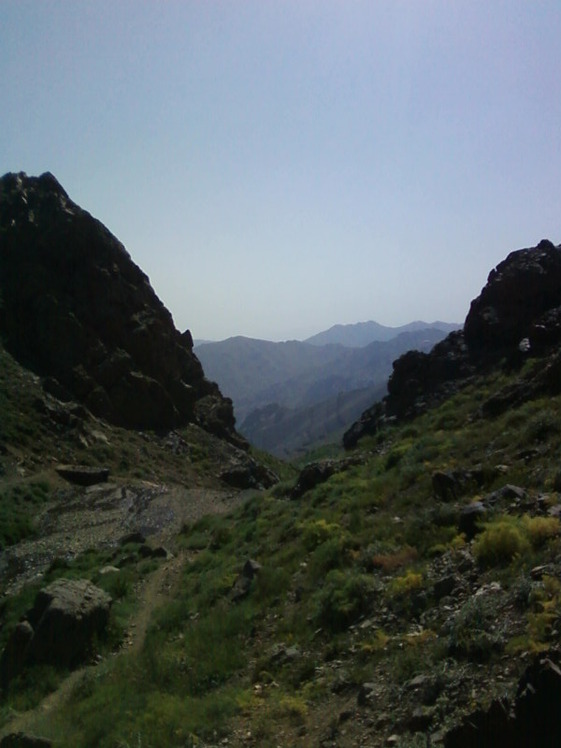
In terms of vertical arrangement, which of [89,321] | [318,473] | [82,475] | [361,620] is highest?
[89,321]

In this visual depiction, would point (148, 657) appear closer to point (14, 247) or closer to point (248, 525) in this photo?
point (248, 525)

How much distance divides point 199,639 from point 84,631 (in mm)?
3317

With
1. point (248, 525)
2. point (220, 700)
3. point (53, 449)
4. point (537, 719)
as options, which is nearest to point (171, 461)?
point (53, 449)

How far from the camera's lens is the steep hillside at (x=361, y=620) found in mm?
7375

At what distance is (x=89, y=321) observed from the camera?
5266cm

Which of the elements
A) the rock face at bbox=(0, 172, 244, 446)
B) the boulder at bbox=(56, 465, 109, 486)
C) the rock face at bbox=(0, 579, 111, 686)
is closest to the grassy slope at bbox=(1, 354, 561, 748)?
the rock face at bbox=(0, 579, 111, 686)

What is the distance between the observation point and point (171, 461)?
47.4 m

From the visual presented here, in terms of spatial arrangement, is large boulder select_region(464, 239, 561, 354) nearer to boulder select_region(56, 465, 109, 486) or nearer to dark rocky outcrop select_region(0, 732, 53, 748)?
boulder select_region(56, 465, 109, 486)

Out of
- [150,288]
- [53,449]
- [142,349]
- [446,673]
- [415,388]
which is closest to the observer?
[446,673]

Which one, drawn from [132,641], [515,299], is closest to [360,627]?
[132,641]

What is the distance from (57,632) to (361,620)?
22.5 ft

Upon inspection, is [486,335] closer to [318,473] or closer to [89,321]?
[318,473]

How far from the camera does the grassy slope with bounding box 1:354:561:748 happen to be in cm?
770

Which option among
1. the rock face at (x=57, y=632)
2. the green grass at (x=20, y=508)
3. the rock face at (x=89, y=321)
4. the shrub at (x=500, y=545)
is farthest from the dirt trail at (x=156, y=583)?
the rock face at (x=89, y=321)
